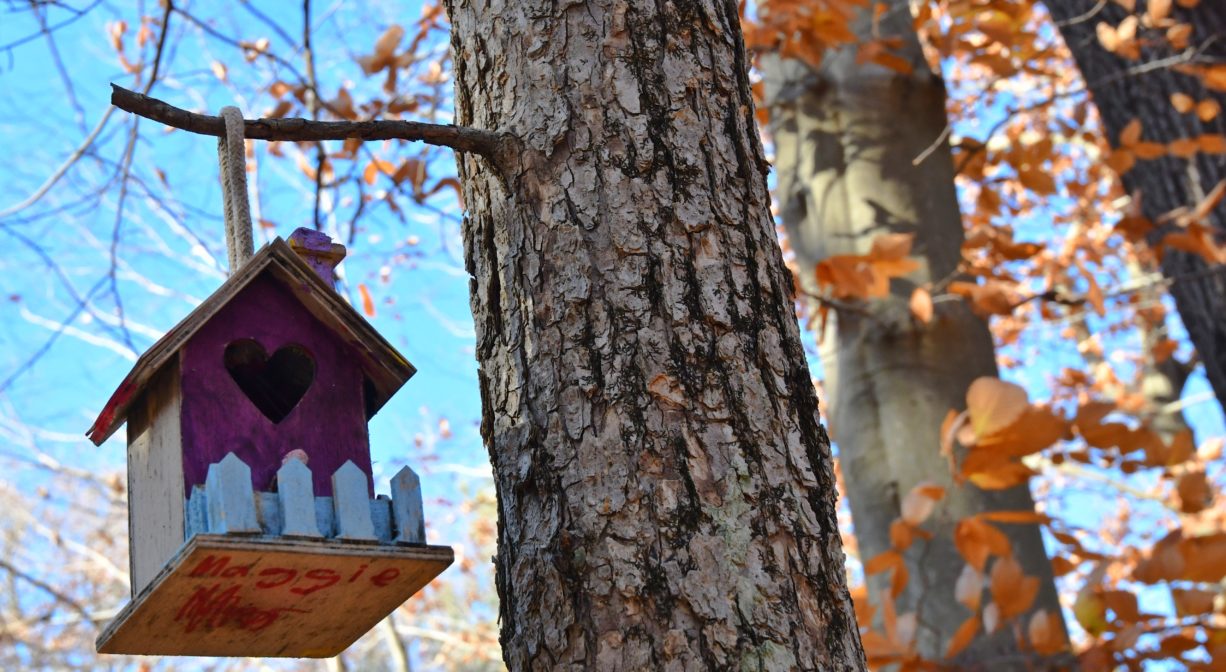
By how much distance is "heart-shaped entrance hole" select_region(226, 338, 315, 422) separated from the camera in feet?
5.21

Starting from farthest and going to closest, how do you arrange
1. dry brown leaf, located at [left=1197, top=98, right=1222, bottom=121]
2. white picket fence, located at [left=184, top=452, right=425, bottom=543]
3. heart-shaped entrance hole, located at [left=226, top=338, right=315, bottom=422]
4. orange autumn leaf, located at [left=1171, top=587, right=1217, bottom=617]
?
dry brown leaf, located at [left=1197, top=98, right=1222, bottom=121]
orange autumn leaf, located at [left=1171, top=587, right=1217, bottom=617]
heart-shaped entrance hole, located at [left=226, top=338, right=315, bottom=422]
white picket fence, located at [left=184, top=452, right=425, bottom=543]

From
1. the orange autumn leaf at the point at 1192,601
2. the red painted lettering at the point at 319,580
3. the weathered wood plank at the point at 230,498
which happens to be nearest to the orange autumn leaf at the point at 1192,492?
the orange autumn leaf at the point at 1192,601

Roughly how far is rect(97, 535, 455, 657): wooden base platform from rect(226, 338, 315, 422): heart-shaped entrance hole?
28 centimetres

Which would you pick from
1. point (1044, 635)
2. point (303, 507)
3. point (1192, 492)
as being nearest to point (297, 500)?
point (303, 507)

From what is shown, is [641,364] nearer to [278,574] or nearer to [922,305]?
[278,574]

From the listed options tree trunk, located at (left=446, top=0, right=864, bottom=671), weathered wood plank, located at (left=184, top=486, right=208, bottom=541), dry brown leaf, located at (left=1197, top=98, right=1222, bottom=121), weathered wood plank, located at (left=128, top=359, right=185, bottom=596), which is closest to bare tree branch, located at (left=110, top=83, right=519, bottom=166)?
tree trunk, located at (left=446, top=0, right=864, bottom=671)

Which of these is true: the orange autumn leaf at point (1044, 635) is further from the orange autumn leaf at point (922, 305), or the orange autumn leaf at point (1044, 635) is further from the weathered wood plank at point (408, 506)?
the weathered wood plank at point (408, 506)

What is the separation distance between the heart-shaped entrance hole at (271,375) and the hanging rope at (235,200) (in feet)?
0.45

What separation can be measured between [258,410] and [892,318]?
8.07ft

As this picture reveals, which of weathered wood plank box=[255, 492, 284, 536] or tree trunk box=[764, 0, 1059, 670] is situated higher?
tree trunk box=[764, 0, 1059, 670]

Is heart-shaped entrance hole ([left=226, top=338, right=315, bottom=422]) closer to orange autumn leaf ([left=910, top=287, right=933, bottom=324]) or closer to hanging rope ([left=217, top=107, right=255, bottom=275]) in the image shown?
hanging rope ([left=217, top=107, right=255, bottom=275])

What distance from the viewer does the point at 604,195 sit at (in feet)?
4.48

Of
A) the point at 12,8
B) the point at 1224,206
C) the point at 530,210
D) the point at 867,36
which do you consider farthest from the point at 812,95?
the point at 530,210

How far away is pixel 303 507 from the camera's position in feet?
4.36
